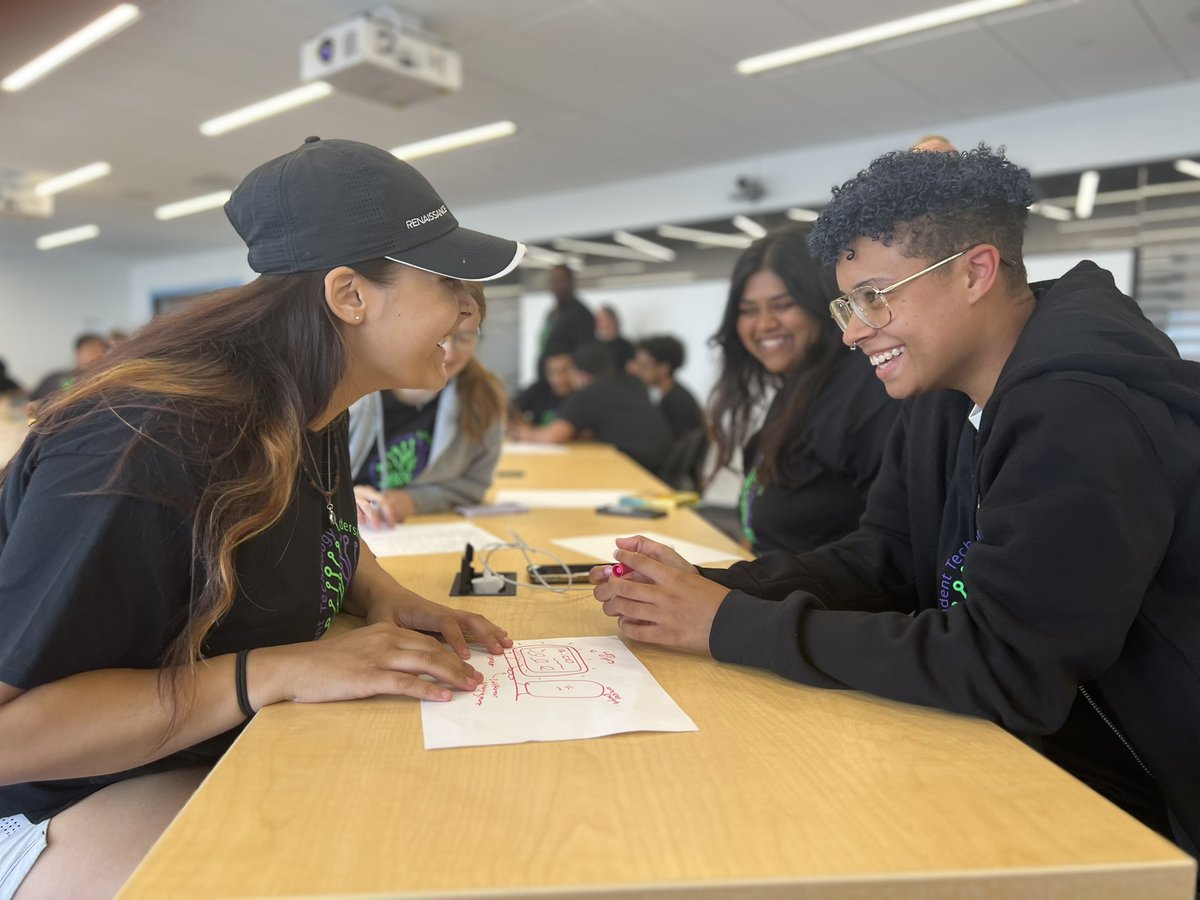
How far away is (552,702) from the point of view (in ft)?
3.19

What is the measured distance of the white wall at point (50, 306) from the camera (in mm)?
12586

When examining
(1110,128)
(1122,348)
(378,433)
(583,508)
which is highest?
(1110,128)

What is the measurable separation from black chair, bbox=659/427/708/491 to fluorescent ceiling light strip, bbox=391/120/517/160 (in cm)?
276

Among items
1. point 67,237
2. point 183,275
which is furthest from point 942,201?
point 183,275

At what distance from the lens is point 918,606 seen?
1.46 m

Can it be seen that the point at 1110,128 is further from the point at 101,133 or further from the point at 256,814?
the point at 101,133

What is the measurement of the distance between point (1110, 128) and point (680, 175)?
3.25m

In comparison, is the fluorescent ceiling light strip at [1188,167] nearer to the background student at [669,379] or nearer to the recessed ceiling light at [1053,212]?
the recessed ceiling light at [1053,212]

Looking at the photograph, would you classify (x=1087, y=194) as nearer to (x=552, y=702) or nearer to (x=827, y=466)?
(x=827, y=466)

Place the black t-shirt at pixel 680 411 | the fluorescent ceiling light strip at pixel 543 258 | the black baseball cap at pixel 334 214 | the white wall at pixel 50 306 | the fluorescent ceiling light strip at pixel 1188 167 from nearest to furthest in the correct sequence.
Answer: the black baseball cap at pixel 334 214
the fluorescent ceiling light strip at pixel 1188 167
the black t-shirt at pixel 680 411
the fluorescent ceiling light strip at pixel 543 258
the white wall at pixel 50 306

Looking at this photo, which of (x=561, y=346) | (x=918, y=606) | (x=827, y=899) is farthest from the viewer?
(x=561, y=346)

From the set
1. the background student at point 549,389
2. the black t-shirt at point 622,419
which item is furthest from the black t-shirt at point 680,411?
the background student at point 549,389

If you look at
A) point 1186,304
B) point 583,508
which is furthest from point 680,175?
point 583,508

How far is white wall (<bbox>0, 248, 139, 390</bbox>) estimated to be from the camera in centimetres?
1259
